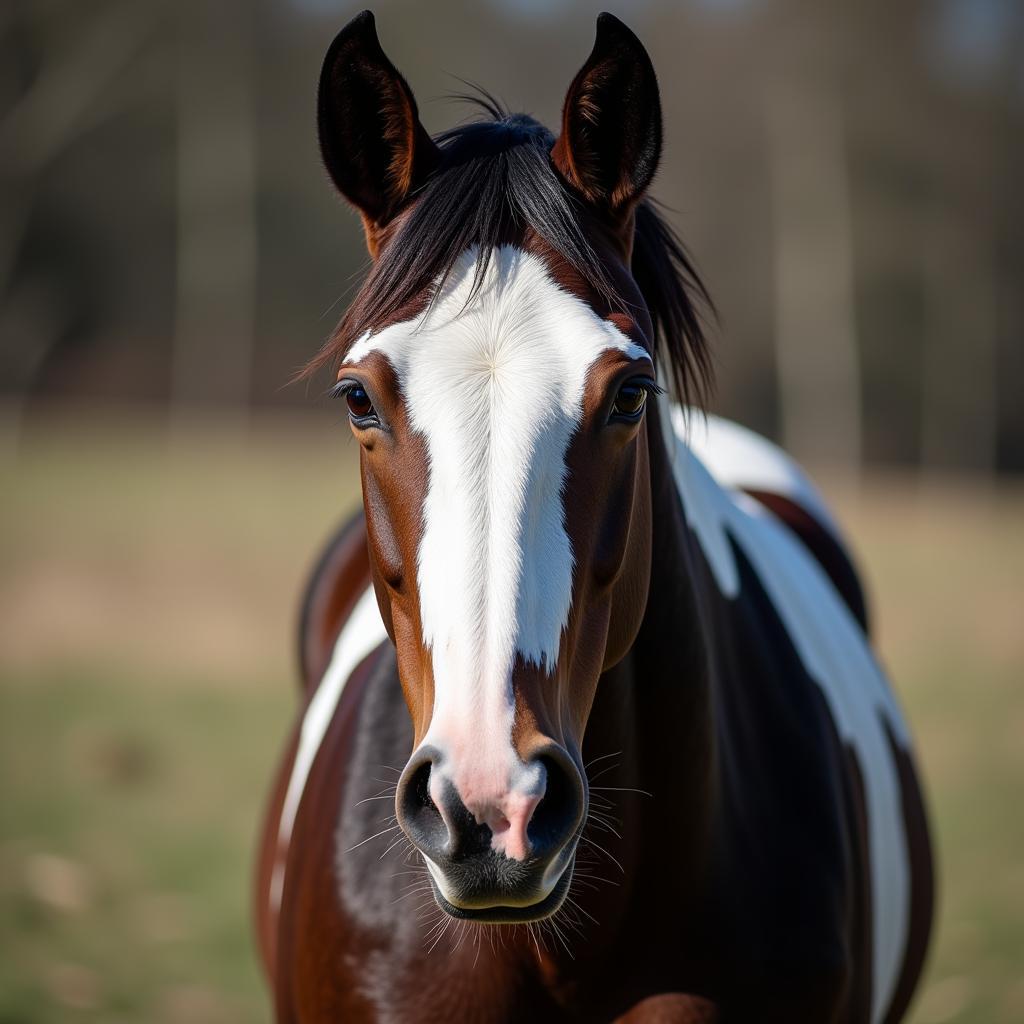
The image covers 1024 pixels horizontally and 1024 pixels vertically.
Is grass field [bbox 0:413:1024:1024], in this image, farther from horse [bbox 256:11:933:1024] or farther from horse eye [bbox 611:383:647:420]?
horse eye [bbox 611:383:647:420]

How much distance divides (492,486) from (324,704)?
138cm

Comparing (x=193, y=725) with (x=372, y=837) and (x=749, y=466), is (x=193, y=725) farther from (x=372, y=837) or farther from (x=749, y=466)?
(x=372, y=837)

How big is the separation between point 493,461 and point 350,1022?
1.00 meters

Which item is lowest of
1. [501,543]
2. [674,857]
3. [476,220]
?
[674,857]

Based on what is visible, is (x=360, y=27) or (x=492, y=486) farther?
(x=360, y=27)

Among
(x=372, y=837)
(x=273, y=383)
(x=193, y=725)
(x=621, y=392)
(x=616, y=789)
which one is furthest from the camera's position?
(x=273, y=383)

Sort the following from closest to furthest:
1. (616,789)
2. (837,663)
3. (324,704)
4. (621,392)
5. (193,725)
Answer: (621,392), (616,789), (837,663), (324,704), (193,725)

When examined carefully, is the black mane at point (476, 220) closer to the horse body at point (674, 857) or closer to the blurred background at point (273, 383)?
the horse body at point (674, 857)

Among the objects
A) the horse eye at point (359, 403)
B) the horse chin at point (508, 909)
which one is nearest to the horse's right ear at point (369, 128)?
the horse eye at point (359, 403)

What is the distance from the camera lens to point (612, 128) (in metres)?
1.64

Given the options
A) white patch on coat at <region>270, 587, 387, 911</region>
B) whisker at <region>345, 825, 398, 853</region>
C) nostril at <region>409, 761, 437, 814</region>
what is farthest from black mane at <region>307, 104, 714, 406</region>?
white patch on coat at <region>270, 587, 387, 911</region>

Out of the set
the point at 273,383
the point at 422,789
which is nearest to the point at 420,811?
the point at 422,789

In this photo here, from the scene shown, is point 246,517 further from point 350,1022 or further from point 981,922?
point 350,1022

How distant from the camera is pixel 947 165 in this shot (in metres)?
19.3
